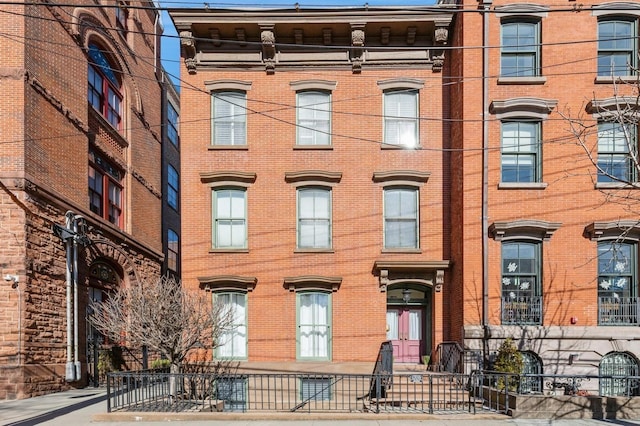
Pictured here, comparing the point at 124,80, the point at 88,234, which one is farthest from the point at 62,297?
the point at 124,80

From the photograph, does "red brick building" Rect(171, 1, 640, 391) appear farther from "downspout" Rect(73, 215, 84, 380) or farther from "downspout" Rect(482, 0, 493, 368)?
"downspout" Rect(73, 215, 84, 380)

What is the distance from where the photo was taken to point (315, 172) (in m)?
15.1

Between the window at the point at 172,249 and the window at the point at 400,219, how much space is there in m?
16.9

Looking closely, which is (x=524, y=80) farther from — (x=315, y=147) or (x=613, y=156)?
(x=315, y=147)

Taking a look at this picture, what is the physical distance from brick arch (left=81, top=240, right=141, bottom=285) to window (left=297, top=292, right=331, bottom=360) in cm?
637

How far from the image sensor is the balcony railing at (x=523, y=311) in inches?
544

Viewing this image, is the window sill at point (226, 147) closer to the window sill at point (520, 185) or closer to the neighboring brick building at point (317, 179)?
the neighboring brick building at point (317, 179)

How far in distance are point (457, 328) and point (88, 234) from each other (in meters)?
12.8

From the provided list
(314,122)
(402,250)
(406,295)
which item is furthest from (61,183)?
(406,295)

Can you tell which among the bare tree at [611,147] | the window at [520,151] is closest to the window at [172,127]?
the window at [520,151]

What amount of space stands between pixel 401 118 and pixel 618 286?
8.10m

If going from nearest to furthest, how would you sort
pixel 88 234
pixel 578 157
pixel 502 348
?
1. pixel 502 348
2. pixel 578 157
3. pixel 88 234

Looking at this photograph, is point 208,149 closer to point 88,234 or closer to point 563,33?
point 88,234

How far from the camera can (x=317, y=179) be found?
15250mm
